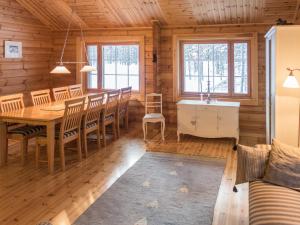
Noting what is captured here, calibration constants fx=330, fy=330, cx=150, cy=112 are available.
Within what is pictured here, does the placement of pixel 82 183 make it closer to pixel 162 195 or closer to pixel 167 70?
pixel 162 195

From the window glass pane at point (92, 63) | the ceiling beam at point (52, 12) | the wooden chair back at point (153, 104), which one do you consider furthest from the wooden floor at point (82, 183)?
the ceiling beam at point (52, 12)

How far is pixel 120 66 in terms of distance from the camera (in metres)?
7.40

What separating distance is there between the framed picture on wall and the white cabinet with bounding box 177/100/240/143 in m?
3.42

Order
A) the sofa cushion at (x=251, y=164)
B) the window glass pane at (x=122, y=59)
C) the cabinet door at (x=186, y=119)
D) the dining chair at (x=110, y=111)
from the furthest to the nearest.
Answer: the window glass pane at (x=122, y=59) < the cabinet door at (x=186, y=119) < the dining chair at (x=110, y=111) < the sofa cushion at (x=251, y=164)

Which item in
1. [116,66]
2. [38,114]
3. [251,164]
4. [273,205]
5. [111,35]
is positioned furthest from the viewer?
[116,66]

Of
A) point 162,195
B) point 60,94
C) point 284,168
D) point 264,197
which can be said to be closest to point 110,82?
point 60,94

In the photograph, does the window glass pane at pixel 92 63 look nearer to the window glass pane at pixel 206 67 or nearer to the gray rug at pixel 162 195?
the window glass pane at pixel 206 67

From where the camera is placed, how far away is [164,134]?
6.37 m

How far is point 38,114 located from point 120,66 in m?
3.16

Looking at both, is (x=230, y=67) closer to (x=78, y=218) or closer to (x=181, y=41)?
(x=181, y=41)

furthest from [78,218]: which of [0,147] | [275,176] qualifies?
[0,147]

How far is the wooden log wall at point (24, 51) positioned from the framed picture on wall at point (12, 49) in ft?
0.21

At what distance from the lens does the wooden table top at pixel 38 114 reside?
4274 millimetres

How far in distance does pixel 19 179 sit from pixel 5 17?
3.55m
